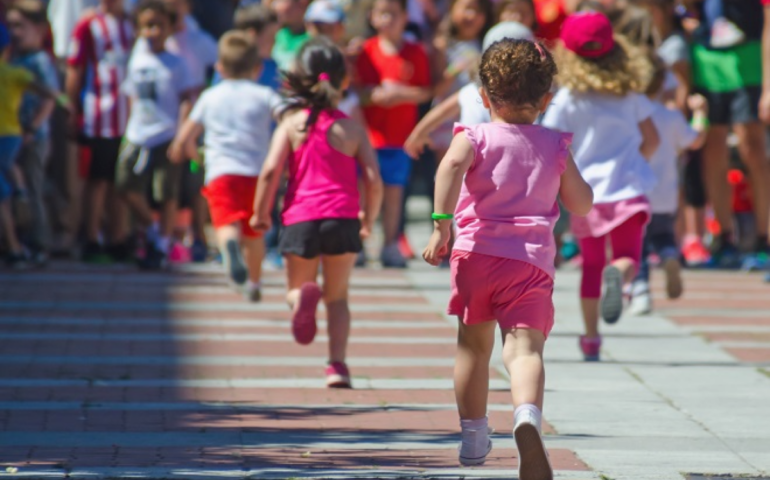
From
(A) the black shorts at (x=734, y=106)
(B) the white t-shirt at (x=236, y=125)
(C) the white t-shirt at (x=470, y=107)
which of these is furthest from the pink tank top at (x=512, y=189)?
(A) the black shorts at (x=734, y=106)

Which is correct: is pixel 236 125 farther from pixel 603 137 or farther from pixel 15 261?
pixel 15 261

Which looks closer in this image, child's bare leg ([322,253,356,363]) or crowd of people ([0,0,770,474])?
child's bare leg ([322,253,356,363])

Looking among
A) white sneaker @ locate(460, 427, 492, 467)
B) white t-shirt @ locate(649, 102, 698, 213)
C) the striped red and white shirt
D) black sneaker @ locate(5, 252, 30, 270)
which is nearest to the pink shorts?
white sneaker @ locate(460, 427, 492, 467)

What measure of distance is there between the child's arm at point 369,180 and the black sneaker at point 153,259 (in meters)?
5.22

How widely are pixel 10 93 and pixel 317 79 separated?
5204 mm

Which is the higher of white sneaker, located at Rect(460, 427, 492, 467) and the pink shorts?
the pink shorts

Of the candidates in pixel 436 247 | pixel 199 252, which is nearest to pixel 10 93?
pixel 199 252

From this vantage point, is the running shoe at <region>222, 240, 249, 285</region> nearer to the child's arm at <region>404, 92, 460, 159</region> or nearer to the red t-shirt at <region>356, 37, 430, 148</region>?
the child's arm at <region>404, 92, 460, 159</region>

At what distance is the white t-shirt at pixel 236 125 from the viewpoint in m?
11.5

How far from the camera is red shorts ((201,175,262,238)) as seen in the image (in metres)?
11.3

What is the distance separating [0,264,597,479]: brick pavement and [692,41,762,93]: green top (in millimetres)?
3093

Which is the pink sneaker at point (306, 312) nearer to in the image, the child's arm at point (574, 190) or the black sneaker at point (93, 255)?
the child's arm at point (574, 190)

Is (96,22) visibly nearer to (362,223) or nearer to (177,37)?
(177,37)

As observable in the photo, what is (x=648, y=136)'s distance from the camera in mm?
9859
